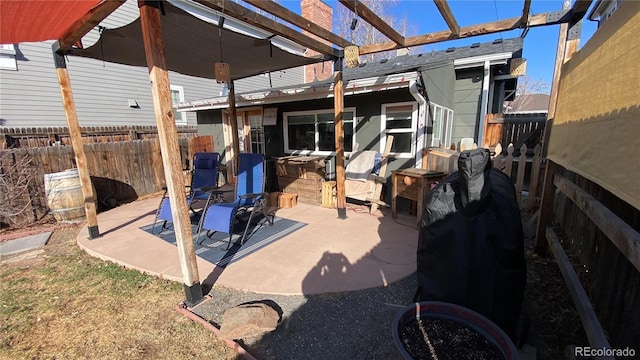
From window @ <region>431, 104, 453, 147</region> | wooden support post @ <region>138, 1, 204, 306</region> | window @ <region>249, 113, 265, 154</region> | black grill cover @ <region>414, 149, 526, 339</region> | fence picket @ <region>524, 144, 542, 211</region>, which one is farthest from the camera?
window @ <region>249, 113, 265, 154</region>

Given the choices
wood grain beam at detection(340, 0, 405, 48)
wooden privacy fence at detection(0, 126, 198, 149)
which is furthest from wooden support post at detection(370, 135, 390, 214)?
wooden privacy fence at detection(0, 126, 198, 149)

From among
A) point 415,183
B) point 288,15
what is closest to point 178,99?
point 288,15

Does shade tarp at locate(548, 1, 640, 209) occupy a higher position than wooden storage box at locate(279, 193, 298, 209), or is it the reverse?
shade tarp at locate(548, 1, 640, 209)

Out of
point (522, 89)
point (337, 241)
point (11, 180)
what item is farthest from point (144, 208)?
point (522, 89)

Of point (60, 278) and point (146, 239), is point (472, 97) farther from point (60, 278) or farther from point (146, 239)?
point (60, 278)

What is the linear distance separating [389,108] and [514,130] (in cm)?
327

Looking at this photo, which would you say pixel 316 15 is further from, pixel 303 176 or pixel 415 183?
pixel 415 183

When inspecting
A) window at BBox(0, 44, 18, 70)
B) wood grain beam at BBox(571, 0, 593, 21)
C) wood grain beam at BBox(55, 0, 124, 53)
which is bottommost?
wood grain beam at BBox(571, 0, 593, 21)

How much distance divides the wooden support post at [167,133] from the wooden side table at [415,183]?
9.53ft

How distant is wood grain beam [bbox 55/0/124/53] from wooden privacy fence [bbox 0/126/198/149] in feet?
13.3

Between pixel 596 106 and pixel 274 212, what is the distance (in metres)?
4.32

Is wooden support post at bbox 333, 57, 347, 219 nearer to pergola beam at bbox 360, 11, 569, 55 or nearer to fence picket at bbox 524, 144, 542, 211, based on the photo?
pergola beam at bbox 360, 11, 569, 55

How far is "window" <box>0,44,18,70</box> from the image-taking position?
6.52 meters

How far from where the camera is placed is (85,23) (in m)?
2.77
